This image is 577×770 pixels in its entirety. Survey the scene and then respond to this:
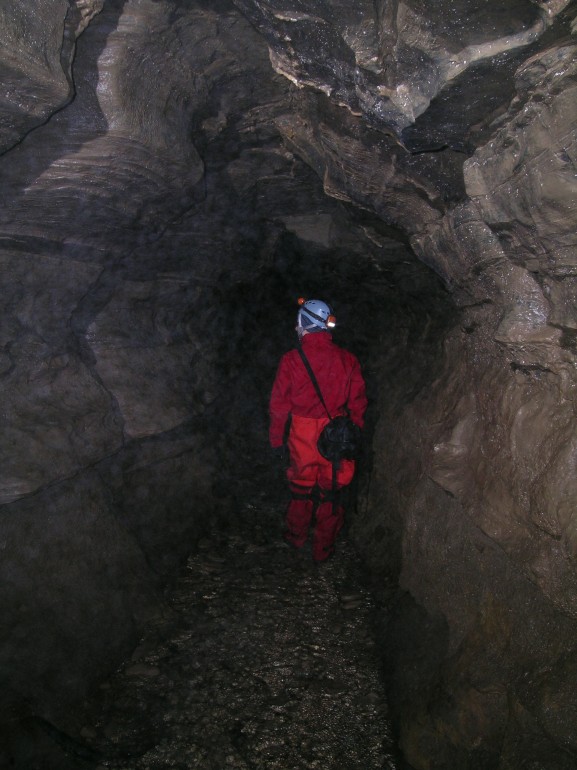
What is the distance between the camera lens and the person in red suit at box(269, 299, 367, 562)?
4535 millimetres

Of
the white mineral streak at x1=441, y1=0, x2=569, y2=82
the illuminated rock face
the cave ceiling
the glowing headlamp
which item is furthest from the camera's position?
the glowing headlamp

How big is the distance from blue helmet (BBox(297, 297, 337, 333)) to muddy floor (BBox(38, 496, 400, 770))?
2.03 m

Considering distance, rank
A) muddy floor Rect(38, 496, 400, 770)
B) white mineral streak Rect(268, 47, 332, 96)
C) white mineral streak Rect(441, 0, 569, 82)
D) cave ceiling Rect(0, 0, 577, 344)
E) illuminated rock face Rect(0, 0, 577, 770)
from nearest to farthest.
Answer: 1. white mineral streak Rect(441, 0, 569, 82)
2. cave ceiling Rect(0, 0, 577, 344)
3. illuminated rock face Rect(0, 0, 577, 770)
4. white mineral streak Rect(268, 47, 332, 96)
5. muddy floor Rect(38, 496, 400, 770)

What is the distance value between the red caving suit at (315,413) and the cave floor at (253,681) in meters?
0.45

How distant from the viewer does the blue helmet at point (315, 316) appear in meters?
4.50

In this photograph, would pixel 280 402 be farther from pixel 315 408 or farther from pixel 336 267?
pixel 336 267

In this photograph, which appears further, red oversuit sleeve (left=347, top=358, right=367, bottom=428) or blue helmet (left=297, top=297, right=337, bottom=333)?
red oversuit sleeve (left=347, top=358, right=367, bottom=428)

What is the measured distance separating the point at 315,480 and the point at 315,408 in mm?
649

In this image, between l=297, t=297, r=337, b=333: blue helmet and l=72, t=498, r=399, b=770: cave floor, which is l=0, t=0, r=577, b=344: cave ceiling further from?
l=72, t=498, r=399, b=770: cave floor

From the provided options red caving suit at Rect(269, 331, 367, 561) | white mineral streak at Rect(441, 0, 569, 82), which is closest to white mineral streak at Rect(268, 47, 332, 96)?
white mineral streak at Rect(441, 0, 569, 82)

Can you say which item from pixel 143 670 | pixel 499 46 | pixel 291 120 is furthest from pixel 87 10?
pixel 143 670

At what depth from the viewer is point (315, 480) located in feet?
15.6

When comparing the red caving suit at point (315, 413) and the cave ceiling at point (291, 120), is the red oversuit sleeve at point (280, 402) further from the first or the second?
the cave ceiling at point (291, 120)

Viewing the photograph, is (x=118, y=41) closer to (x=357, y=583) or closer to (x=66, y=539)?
(x=66, y=539)
